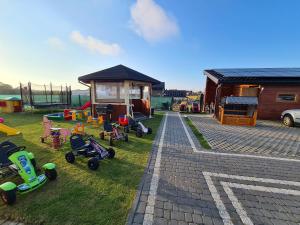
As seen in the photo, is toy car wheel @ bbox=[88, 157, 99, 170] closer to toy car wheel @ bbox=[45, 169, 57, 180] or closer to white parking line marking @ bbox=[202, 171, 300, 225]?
toy car wheel @ bbox=[45, 169, 57, 180]

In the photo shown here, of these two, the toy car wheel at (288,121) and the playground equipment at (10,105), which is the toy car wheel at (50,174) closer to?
the toy car wheel at (288,121)

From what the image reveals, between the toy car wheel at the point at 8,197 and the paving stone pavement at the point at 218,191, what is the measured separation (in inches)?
84.5

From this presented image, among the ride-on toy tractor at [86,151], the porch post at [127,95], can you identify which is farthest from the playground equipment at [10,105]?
the ride-on toy tractor at [86,151]

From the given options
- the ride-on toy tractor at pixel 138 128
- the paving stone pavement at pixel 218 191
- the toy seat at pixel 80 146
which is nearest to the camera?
the paving stone pavement at pixel 218 191

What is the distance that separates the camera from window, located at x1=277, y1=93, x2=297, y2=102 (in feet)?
40.8

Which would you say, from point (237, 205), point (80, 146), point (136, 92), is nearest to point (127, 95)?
point (136, 92)

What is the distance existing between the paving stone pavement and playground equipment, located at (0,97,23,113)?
16.4 metres

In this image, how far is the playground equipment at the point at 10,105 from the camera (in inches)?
562

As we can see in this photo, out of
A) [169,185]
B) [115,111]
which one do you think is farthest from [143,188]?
[115,111]

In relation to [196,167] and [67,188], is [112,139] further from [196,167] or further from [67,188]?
[196,167]

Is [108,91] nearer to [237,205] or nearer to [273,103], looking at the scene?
[237,205]

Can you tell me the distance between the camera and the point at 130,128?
26.0 feet

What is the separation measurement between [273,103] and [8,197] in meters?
16.8

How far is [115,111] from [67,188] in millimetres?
7574
